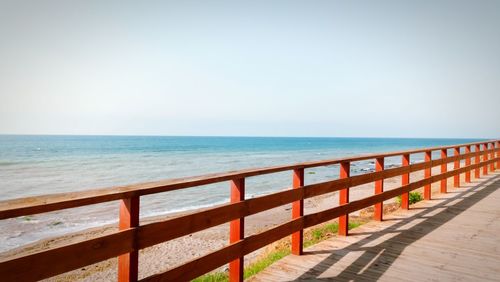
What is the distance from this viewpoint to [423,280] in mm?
3703

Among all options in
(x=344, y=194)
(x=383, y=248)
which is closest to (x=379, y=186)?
(x=344, y=194)

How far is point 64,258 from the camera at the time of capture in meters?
2.05

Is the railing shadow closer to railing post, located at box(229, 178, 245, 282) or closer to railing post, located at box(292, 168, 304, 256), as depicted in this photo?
railing post, located at box(292, 168, 304, 256)

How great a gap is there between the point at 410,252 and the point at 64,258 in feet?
13.7

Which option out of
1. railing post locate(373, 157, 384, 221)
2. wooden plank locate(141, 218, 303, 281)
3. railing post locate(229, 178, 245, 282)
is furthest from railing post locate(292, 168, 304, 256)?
railing post locate(373, 157, 384, 221)

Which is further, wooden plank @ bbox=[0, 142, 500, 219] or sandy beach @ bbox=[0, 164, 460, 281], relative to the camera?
sandy beach @ bbox=[0, 164, 460, 281]

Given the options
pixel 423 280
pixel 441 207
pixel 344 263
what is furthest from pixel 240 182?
pixel 441 207

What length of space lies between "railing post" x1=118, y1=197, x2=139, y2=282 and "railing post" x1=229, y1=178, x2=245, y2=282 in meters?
1.09

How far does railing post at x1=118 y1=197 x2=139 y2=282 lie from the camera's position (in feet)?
8.04

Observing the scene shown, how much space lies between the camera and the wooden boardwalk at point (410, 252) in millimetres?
3846

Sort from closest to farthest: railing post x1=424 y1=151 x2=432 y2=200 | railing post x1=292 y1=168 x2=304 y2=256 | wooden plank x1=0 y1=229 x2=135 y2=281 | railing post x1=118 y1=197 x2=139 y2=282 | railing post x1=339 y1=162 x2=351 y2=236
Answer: wooden plank x1=0 y1=229 x2=135 y2=281
railing post x1=118 y1=197 x2=139 y2=282
railing post x1=292 y1=168 x2=304 y2=256
railing post x1=339 y1=162 x2=351 y2=236
railing post x1=424 y1=151 x2=432 y2=200

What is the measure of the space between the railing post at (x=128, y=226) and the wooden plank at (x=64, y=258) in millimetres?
66

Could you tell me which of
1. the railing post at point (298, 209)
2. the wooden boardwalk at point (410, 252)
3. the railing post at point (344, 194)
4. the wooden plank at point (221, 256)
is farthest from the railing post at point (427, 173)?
the wooden plank at point (221, 256)

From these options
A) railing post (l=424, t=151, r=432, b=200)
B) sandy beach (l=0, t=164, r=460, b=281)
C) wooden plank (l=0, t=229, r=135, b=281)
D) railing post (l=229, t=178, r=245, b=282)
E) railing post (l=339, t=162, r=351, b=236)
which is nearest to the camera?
wooden plank (l=0, t=229, r=135, b=281)
